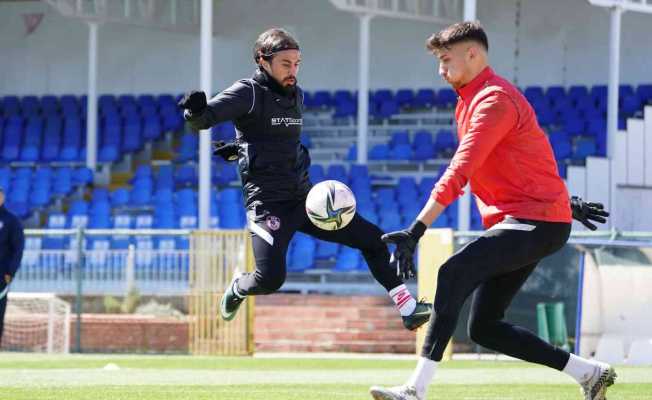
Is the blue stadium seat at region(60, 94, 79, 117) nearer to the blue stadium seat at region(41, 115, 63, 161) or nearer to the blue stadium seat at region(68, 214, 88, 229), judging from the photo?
the blue stadium seat at region(41, 115, 63, 161)

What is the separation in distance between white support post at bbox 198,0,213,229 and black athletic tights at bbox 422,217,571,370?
1678cm

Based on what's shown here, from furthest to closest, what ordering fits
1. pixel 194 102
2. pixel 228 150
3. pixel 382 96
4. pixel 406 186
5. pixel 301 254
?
pixel 382 96 < pixel 406 186 < pixel 301 254 < pixel 228 150 < pixel 194 102

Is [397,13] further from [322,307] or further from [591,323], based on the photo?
[591,323]

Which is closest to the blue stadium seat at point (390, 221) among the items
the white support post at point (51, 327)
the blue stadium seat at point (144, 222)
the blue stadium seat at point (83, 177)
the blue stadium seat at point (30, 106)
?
the blue stadium seat at point (144, 222)

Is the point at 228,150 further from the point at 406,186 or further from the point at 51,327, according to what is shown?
the point at 406,186

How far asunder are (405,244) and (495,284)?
3.11 ft

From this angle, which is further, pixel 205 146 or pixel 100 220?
pixel 100 220

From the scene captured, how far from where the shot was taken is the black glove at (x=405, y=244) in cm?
712

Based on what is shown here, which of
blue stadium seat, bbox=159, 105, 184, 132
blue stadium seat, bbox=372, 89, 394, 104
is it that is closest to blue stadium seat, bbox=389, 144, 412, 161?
blue stadium seat, bbox=372, 89, 394, 104

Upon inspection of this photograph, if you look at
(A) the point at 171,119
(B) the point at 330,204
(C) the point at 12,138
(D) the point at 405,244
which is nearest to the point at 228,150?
(B) the point at 330,204

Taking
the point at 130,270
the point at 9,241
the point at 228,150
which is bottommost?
the point at 130,270

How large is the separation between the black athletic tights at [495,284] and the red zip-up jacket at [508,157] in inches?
3.8

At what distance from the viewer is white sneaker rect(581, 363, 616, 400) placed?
25.8 ft

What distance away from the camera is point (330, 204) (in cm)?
927
